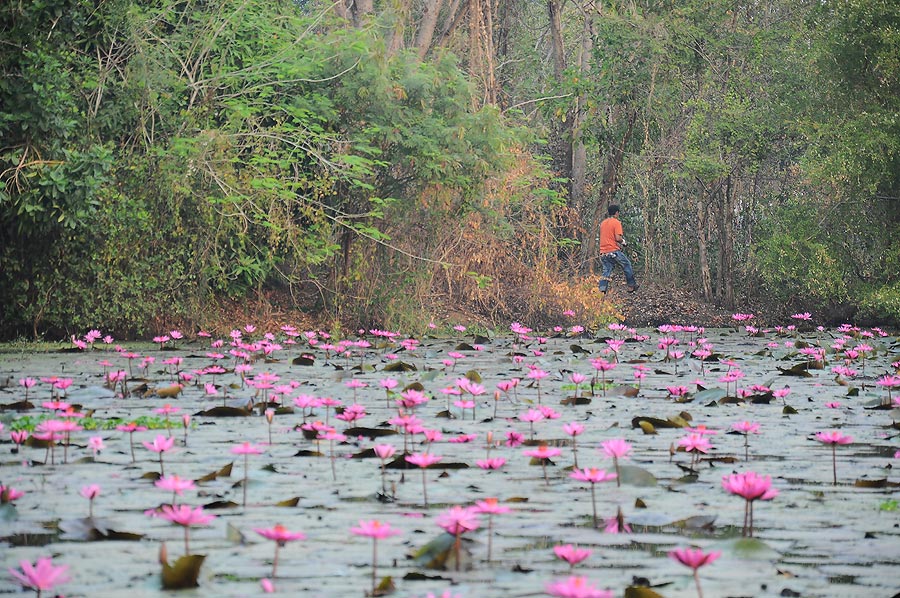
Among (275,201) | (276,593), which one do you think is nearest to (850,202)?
(275,201)

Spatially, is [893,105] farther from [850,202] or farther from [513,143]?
[513,143]

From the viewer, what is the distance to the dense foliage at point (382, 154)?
13.2m

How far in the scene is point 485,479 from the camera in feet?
14.8

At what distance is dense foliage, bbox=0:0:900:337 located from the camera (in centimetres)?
1322

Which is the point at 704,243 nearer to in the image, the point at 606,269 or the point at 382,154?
the point at 606,269

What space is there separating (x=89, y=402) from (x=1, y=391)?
1038 millimetres

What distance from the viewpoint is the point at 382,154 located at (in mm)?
15812

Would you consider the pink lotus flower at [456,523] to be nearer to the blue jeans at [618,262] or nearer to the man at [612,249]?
the blue jeans at [618,262]

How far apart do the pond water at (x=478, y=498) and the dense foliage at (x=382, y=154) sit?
18.9 feet

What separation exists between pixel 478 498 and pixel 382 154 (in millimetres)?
12079

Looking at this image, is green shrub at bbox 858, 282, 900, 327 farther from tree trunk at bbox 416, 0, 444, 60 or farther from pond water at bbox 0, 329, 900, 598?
pond water at bbox 0, 329, 900, 598

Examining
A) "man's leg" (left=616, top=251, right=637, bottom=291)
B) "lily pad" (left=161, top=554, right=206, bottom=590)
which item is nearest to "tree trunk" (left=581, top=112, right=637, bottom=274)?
"man's leg" (left=616, top=251, right=637, bottom=291)

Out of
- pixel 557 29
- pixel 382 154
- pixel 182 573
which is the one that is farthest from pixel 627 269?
pixel 182 573

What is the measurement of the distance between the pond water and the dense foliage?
18.9 ft
